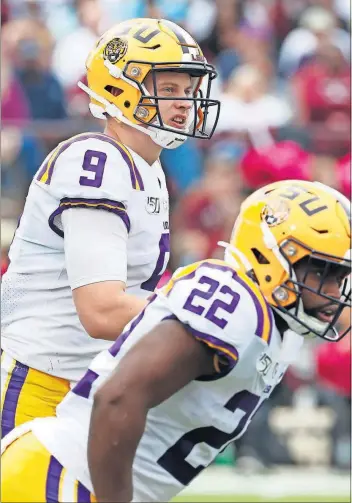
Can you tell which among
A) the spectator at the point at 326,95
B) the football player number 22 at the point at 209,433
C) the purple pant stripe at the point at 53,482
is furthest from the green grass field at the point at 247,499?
the purple pant stripe at the point at 53,482

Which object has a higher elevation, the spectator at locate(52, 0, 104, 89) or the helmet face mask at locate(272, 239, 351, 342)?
the helmet face mask at locate(272, 239, 351, 342)

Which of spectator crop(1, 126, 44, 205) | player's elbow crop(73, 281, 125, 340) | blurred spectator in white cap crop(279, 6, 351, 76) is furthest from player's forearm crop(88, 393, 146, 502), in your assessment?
blurred spectator in white cap crop(279, 6, 351, 76)

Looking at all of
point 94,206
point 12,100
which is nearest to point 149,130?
point 94,206

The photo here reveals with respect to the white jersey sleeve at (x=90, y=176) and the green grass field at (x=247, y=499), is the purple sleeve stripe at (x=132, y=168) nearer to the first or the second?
the white jersey sleeve at (x=90, y=176)

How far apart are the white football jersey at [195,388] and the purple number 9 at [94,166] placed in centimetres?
69

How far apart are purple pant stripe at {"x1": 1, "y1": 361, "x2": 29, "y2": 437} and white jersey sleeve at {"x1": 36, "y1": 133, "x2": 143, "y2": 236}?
495 mm

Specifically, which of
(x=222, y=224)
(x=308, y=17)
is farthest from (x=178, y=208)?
(x=308, y=17)

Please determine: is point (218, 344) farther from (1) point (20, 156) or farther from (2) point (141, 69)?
(1) point (20, 156)

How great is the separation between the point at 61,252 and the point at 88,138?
39 centimetres

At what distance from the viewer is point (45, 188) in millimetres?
3768

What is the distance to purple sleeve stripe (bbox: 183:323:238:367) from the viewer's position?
2883 millimetres

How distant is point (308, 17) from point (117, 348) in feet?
25.2

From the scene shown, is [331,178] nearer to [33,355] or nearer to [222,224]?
[222,224]

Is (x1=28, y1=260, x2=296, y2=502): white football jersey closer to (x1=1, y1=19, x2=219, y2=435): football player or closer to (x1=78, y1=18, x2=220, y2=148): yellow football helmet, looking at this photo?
(x1=1, y1=19, x2=219, y2=435): football player
